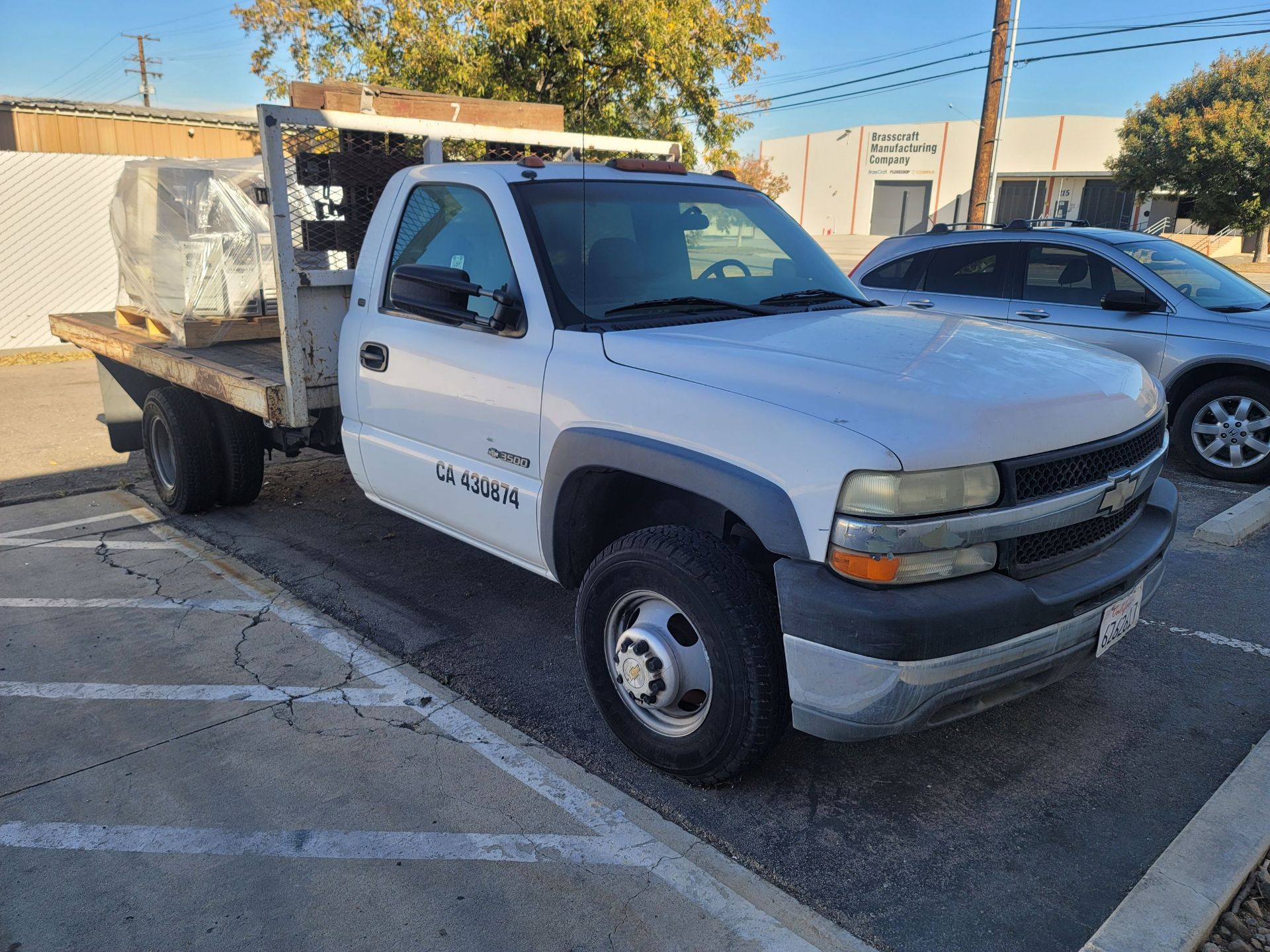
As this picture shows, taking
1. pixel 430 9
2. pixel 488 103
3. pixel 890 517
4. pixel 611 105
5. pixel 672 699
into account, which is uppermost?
pixel 430 9

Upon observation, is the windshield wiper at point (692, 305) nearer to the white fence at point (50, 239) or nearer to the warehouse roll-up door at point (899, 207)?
the white fence at point (50, 239)

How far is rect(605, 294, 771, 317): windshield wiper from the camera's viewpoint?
3.63 m

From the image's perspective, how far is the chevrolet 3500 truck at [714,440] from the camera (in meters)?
2.63

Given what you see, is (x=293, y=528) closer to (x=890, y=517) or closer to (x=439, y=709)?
(x=439, y=709)

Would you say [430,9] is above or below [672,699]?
above

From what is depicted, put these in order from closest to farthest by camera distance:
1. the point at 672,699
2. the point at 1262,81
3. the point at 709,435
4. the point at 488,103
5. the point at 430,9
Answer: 1. the point at 709,435
2. the point at 672,699
3. the point at 488,103
4. the point at 430,9
5. the point at 1262,81

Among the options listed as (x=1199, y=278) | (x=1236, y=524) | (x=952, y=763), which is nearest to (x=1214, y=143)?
(x=1199, y=278)

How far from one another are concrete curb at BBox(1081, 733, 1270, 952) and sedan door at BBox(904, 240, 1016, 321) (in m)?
5.13

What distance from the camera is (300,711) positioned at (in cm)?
376

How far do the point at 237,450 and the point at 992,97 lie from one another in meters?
15.9

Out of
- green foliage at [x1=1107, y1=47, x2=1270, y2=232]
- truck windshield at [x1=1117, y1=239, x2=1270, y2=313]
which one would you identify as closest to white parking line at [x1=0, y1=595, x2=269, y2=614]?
truck windshield at [x1=1117, y1=239, x2=1270, y2=313]

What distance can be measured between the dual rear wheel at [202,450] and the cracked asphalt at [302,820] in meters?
1.53

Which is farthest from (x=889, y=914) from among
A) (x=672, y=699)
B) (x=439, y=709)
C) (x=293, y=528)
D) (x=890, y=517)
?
(x=293, y=528)

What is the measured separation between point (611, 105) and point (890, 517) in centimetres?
1349
